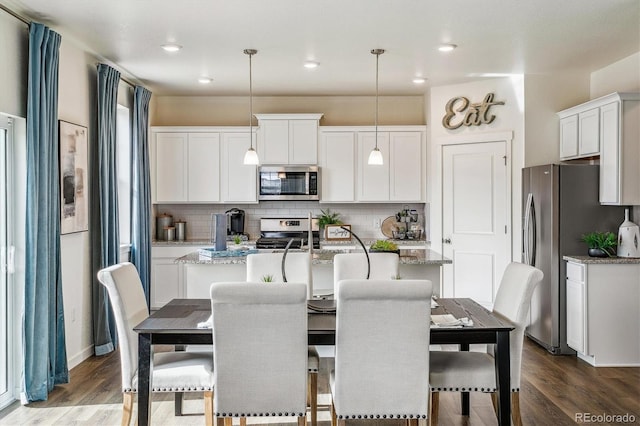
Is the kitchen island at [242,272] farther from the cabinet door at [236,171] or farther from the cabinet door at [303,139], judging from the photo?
the cabinet door at [303,139]

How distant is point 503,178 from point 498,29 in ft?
7.01

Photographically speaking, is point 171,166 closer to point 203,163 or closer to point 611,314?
point 203,163

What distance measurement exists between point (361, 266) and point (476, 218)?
270 cm

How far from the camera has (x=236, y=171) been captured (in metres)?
6.97

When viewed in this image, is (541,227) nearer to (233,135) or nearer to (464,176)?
(464,176)

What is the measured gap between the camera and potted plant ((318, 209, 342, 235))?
7.03 m

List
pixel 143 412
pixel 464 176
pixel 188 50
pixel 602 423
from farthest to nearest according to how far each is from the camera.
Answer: pixel 464 176 < pixel 188 50 < pixel 602 423 < pixel 143 412

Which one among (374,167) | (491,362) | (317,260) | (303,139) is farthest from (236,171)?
(491,362)

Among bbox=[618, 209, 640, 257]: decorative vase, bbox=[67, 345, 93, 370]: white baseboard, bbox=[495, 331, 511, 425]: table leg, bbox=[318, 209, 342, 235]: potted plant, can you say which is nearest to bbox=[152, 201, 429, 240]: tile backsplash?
bbox=[318, 209, 342, 235]: potted plant

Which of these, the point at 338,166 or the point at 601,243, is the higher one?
the point at 338,166

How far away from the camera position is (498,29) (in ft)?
14.4

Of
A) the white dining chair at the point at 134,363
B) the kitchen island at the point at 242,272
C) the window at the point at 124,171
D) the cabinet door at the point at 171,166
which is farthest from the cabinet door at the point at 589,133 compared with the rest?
the window at the point at 124,171

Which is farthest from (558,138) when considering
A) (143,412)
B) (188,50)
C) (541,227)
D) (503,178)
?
(143,412)

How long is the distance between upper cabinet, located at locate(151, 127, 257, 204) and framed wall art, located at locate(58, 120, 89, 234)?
2111mm
